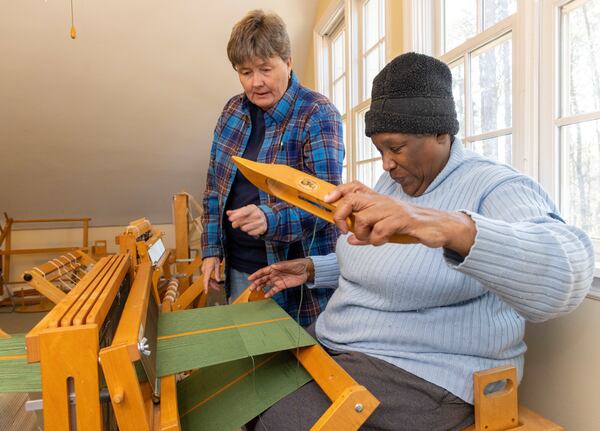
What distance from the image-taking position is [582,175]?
105 cm

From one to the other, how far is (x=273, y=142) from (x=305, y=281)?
43 cm

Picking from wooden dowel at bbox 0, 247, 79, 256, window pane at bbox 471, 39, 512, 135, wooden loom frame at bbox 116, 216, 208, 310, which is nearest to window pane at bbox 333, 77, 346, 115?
wooden loom frame at bbox 116, 216, 208, 310

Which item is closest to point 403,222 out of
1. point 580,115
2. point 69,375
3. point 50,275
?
point 69,375

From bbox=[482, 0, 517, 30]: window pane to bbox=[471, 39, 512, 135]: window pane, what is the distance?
0.28 feet

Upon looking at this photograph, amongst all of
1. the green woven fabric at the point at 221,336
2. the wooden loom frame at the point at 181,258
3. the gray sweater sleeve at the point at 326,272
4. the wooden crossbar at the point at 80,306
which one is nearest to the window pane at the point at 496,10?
the gray sweater sleeve at the point at 326,272

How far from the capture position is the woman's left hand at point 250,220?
1046 mm

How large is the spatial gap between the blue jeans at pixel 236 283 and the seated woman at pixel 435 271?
0.54 metres

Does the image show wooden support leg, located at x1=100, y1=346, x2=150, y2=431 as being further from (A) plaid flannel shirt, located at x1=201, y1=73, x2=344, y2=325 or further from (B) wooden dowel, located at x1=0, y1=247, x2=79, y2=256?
(B) wooden dowel, located at x1=0, y1=247, x2=79, y2=256

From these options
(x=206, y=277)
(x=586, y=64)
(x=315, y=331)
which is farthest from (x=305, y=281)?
(x=586, y=64)

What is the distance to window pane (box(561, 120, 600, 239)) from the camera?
3.34 ft

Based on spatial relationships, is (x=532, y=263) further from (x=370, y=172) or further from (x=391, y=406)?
(x=370, y=172)

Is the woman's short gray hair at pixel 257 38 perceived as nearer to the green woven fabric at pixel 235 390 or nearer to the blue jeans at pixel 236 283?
the blue jeans at pixel 236 283

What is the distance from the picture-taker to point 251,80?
1264 mm

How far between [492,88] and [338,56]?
74.0 inches
